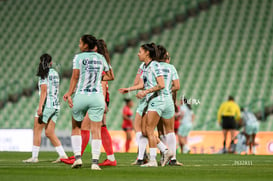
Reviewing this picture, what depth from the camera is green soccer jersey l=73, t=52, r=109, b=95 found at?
9.64 m

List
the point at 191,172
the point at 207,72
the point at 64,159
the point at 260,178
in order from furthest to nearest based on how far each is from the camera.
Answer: the point at 207,72
the point at 64,159
the point at 191,172
the point at 260,178

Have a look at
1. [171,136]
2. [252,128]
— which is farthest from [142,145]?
[252,128]

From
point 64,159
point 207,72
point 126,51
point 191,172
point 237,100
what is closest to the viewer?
point 191,172

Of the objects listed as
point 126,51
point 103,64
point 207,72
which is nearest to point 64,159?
point 103,64

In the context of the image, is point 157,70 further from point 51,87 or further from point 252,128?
point 252,128

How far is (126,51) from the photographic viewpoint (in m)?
29.8

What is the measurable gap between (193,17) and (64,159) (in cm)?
1942

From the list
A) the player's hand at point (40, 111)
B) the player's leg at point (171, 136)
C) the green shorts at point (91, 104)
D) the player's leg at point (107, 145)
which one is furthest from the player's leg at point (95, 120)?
the player's hand at point (40, 111)

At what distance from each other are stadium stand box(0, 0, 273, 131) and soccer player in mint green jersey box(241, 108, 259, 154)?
30.7 inches

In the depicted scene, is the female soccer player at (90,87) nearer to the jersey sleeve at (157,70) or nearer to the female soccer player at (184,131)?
the jersey sleeve at (157,70)

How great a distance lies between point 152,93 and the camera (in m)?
11.1

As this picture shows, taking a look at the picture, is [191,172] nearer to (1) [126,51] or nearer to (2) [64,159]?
(2) [64,159]

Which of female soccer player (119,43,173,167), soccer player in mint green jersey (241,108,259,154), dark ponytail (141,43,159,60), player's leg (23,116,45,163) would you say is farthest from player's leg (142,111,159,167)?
soccer player in mint green jersey (241,108,259,154)

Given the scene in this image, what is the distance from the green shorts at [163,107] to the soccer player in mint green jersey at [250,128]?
37.3ft
